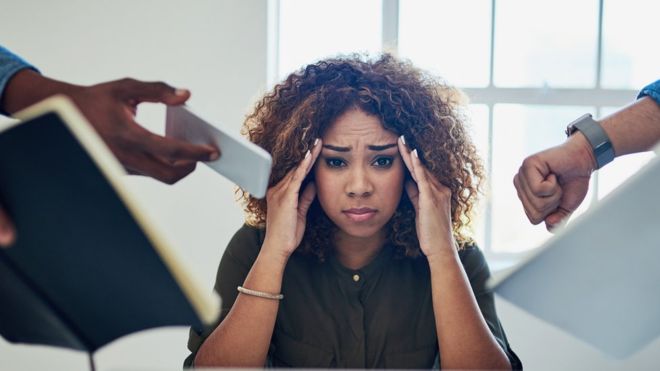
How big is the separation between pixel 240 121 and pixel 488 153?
3.73 ft

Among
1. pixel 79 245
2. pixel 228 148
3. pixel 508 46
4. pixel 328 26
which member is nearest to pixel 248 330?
pixel 228 148

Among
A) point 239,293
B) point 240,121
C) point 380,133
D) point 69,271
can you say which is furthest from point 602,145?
point 240,121

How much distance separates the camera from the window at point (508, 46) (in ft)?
10.8

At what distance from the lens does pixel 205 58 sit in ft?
10.2

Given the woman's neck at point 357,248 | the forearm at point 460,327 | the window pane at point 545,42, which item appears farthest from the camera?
the window pane at point 545,42

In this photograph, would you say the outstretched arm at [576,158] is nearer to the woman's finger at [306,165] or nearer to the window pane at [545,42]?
the woman's finger at [306,165]

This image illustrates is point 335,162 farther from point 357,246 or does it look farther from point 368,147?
point 357,246

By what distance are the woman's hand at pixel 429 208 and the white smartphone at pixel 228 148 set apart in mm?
600

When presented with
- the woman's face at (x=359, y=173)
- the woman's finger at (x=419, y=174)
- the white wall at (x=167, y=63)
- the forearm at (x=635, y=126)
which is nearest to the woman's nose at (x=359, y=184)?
the woman's face at (x=359, y=173)

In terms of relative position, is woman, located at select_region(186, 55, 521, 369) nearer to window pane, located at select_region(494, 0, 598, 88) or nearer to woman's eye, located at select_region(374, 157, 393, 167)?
woman's eye, located at select_region(374, 157, 393, 167)

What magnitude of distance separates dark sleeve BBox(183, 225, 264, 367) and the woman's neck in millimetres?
185

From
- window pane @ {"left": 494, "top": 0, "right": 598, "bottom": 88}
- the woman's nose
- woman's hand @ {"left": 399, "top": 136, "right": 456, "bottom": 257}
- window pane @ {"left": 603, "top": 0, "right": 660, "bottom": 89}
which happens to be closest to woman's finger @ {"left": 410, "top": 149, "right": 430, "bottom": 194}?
woman's hand @ {"left": 399, "top": 136, "right": 456, "bottom": 257}

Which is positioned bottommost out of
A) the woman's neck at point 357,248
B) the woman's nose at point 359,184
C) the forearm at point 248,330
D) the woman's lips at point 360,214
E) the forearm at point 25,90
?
the forearm at point 248,330

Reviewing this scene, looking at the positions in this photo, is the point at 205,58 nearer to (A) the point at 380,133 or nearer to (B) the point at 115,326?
(A) the point at 380,133
